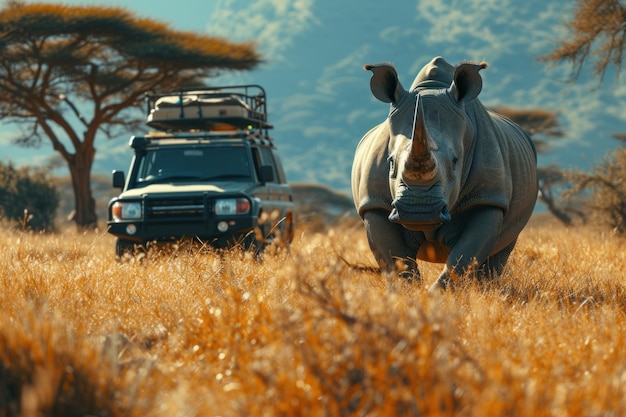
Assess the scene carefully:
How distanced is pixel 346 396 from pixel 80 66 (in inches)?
901

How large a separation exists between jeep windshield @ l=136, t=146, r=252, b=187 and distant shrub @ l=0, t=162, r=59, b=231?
12157 millimetres

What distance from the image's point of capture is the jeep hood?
414 inches

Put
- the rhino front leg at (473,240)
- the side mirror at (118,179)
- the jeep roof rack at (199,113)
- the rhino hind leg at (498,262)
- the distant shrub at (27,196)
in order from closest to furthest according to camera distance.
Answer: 1. the rhino front leg at (473,240)
2. the rhino hind leg at (498,262)
3. the side mirror at (118,179)
4. the jeep roof rack at (199,113)
5. the distant shrub at (27,196)

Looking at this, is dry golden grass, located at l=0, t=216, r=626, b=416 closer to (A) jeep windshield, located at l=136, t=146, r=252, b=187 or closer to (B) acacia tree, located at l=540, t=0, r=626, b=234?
(A) jeep windshield, located at l=136, t=146, r=252, b=187

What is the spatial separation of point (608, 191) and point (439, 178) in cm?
1370

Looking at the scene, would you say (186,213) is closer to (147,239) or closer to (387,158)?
(147,239)

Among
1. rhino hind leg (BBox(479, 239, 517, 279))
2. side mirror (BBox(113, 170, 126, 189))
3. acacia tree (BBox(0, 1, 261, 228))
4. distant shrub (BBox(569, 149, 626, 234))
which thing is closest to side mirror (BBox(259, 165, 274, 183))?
side mirror (BBox(113, 170, 126, 189))

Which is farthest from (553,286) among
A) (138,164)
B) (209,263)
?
(138,164)

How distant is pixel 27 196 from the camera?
23.9 m

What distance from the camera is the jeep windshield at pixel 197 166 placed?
449 inches

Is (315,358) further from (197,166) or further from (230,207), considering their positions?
(197,166)

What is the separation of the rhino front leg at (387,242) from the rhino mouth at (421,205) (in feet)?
2.93

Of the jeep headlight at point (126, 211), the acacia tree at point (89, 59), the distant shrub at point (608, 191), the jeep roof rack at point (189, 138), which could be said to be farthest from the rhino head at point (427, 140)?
the acacia tree at point (89, 59)

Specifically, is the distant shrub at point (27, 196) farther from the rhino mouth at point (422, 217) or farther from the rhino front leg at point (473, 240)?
the rhino mouth at point (422, 217)
